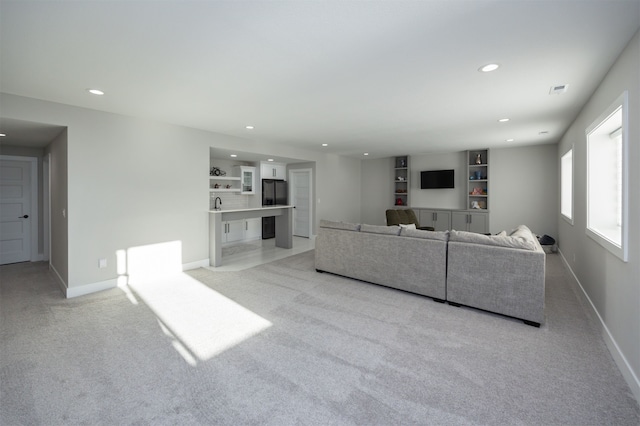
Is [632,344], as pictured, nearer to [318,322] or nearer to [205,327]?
[318,322]

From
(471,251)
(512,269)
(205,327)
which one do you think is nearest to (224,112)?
(205,327)

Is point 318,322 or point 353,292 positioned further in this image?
point 353,292

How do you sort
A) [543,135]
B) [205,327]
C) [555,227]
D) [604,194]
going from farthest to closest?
1. [555,227]
2. [543,135]
3. [604,194]
4. [205,327]

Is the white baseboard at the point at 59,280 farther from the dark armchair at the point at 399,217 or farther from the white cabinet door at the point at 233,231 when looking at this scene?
the dark armchair at the point at 399,217

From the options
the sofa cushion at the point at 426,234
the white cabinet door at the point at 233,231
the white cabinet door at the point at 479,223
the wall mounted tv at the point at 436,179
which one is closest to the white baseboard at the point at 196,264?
the white cabinet door at the point at 233,231

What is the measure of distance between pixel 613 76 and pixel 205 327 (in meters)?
4.32

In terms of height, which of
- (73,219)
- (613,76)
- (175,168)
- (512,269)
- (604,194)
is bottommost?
(512,269)

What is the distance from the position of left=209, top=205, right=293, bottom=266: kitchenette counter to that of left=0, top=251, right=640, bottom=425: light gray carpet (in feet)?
5.77

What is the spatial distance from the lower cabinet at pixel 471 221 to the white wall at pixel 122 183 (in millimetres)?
5800

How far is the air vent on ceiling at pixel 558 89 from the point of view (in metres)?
2.99

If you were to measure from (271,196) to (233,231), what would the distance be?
143cm

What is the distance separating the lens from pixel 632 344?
78.4 inches

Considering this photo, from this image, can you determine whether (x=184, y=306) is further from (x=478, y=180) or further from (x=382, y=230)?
(x=478, y=180)

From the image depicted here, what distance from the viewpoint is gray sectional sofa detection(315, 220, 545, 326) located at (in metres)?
2.90
